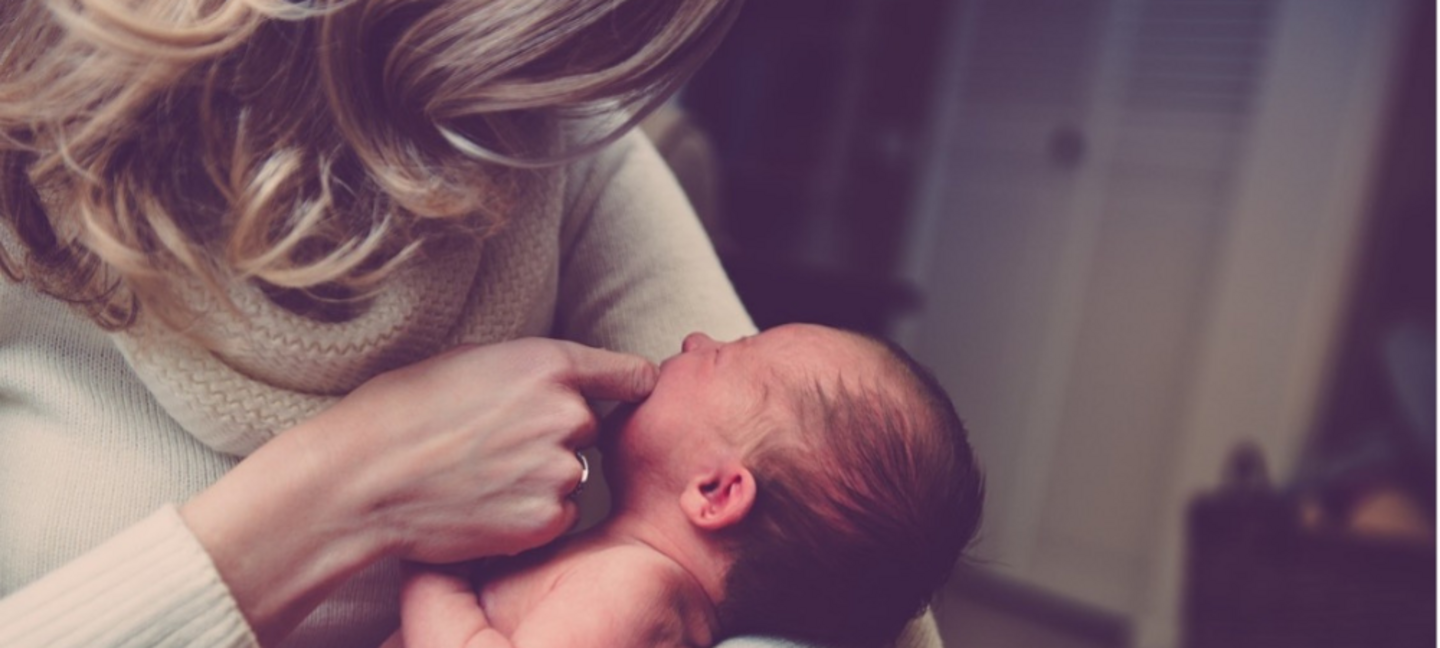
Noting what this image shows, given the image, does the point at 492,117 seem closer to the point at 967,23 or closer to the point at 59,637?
the point at 59,637

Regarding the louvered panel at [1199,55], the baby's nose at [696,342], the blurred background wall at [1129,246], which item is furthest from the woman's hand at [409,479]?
the louvered panel at [1199,55]

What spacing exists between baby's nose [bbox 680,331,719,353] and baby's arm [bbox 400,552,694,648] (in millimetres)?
173

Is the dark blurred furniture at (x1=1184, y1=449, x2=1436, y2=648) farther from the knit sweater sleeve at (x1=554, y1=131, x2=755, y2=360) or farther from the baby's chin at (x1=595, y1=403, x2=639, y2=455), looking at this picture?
the baby's chin at (x1=595, y1=403, x2=639, y2=455)

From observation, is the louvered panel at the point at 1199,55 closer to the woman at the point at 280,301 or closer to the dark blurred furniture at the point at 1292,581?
the dark blurred furniture at the point at 1292,581

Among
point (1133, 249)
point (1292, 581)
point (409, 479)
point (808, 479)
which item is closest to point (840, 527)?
point (808, 479)

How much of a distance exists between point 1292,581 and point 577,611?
1764mm

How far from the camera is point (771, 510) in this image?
30.9 inches

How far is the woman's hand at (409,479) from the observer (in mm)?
679

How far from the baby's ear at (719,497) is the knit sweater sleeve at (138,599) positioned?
28 centimetres

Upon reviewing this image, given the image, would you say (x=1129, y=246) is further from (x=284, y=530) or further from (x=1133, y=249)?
(x=284, y=530)

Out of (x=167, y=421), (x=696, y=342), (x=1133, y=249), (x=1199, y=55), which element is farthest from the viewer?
(x=1133, y=249)

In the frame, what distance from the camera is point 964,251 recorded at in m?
3.16

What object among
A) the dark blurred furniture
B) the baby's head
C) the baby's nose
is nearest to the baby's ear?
the baby's head

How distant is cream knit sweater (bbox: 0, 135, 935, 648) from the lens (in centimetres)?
65
